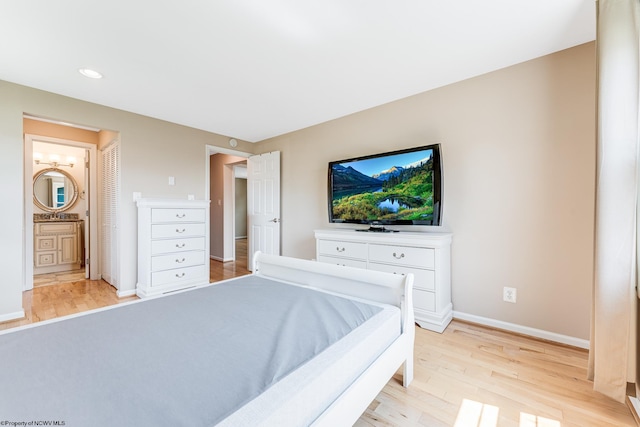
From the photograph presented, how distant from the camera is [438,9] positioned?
162 cm

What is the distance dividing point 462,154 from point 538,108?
62 cm

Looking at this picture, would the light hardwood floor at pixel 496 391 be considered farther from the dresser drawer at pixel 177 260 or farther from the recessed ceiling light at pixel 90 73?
the recessed ceiling light at pixel 90 73

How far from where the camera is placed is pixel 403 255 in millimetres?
2443

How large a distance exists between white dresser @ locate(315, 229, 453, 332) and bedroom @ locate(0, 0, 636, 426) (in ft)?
0.80

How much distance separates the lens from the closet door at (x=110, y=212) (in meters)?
3.36

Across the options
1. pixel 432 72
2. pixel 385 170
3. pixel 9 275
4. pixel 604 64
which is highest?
pixel 432 72

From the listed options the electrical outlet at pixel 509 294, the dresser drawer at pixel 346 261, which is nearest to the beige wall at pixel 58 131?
the dresser drawer at pixel 346 261

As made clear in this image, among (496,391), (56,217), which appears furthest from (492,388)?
(56,217)

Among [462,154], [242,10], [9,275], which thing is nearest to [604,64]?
[462,154]

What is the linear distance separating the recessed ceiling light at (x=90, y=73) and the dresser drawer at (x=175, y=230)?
156cm

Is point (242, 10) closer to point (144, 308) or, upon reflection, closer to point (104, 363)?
point (144, 308)

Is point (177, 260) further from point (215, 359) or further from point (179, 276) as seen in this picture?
point (215, 359)

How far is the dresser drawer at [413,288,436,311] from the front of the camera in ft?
7.56

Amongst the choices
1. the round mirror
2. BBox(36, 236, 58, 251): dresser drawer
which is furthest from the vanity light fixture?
Answer: BBox(36, 236, 58, 251): dresser drawer
